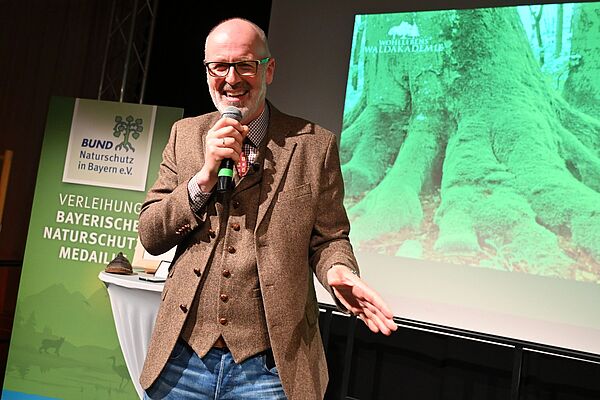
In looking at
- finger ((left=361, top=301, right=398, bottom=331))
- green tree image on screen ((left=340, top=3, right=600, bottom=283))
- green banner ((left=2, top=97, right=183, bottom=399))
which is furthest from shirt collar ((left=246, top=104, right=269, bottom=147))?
green tree image on screen ((left=340, top=3, right=600, bottom=283))

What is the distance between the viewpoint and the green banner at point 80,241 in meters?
3.48

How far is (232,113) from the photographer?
135 centimetres

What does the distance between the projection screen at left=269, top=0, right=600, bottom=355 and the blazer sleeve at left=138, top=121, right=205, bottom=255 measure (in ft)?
7.92

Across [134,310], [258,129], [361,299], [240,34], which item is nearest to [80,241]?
[134,310]

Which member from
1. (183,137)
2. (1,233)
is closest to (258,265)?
(183,137)

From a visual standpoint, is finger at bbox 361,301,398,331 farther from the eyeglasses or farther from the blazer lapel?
the eyeglasses

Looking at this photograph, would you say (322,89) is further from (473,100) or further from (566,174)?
(566,174)

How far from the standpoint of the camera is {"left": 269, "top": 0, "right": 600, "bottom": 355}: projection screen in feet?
11.0

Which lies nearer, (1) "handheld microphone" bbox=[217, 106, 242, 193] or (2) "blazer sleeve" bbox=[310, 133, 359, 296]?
(1) "handheld microphone" bbox=[217, 106, 242, 193]

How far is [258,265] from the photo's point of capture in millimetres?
1336

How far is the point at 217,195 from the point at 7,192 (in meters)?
3.31

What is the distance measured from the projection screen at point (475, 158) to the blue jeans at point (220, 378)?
2397 millimetres

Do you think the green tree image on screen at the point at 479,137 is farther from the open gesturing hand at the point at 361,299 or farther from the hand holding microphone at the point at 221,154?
the hand holding microphone at the point at 221,154

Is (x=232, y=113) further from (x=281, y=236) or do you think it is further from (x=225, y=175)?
(x=281, y=236)
